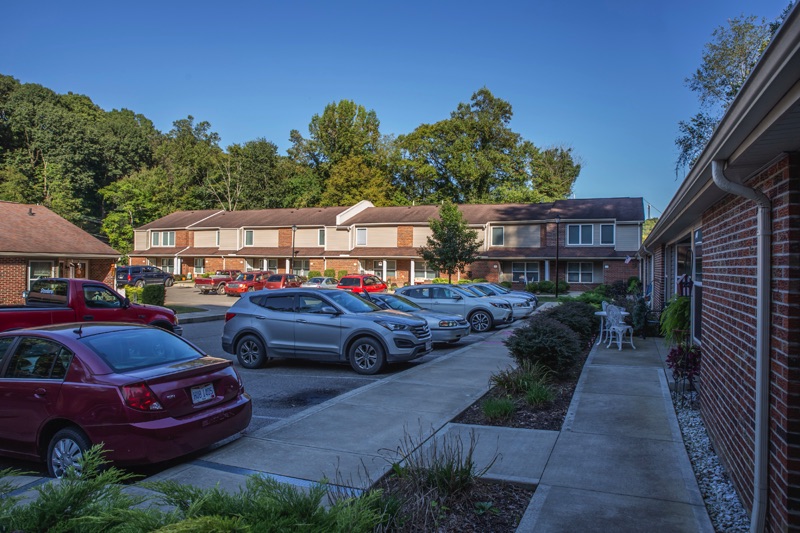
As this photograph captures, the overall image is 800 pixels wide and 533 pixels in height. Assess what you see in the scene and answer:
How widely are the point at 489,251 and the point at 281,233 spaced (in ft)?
65.8

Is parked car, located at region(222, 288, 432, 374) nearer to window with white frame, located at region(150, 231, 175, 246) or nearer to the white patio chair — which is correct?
the white patio chair

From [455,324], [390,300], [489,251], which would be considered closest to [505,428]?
[455,324]

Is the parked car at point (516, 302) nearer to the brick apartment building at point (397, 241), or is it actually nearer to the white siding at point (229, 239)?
the brick apartment building at point (397, 241)

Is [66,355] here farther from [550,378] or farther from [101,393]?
[550,378]

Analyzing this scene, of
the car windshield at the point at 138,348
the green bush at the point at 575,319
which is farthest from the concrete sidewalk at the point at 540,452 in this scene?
the green bush at the point at 575,319

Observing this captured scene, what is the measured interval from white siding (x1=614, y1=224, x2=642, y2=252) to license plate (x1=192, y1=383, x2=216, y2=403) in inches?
1510

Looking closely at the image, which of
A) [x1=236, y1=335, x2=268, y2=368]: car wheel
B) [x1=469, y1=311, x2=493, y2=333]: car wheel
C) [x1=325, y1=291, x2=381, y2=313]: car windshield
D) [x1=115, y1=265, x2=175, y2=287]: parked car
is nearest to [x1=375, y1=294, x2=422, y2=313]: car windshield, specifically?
[x1=325, y1=291, x2=381, y2=313]: car windshield

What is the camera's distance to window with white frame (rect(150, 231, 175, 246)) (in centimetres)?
5750

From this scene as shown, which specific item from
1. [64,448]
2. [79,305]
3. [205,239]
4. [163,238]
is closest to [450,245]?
[79,305]

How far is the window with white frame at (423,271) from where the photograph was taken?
46.4 meters

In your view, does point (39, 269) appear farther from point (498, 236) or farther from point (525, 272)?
point (525, 272)

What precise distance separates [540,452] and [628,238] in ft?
123

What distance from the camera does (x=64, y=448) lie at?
18.2 feet

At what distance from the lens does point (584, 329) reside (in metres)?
13.4
